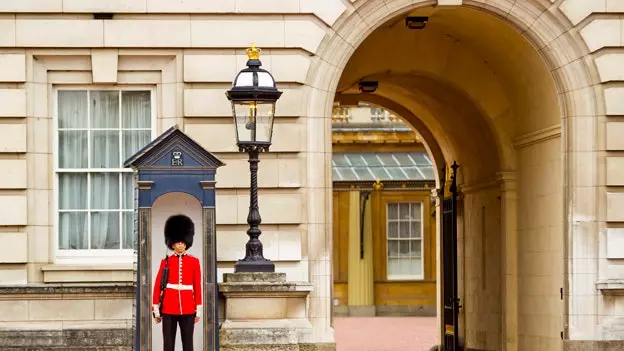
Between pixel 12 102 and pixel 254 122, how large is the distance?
2.75 metres

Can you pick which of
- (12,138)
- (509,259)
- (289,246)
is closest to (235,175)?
(289,246)

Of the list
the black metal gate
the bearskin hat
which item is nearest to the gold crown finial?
the bearskin hat

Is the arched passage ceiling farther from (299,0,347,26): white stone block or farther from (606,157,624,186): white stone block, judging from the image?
(606,157,624,186): white stone block

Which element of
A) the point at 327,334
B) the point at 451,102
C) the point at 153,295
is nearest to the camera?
the point at 153,295

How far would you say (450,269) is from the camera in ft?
83.5

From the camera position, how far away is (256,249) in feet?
56.7

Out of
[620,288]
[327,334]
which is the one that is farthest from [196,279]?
[620,288]

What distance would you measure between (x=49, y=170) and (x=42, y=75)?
39.1 inches

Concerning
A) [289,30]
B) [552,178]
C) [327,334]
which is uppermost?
[289,30]

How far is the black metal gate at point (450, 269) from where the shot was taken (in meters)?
24.8

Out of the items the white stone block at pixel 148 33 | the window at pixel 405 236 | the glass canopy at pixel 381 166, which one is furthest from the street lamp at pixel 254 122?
the window at pixel 405 236

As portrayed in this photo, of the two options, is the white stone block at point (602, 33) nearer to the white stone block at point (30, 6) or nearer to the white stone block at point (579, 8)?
the white stone block at point (579, 8)

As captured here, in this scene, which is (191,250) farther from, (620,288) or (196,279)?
(620,288)

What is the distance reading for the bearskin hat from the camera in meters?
16.4
